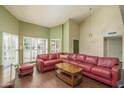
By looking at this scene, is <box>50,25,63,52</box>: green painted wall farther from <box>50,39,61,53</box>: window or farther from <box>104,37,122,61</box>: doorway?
<box>104,37,122,61</box>: doorway

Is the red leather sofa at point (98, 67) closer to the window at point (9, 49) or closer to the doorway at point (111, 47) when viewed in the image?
the window at point (9, 49)

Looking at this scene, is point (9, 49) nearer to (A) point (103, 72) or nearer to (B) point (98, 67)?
(B) point (98, 67)

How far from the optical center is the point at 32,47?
6363 millimetres

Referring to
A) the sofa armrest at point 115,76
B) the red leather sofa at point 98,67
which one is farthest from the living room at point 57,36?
the sofa armrest at point 115,76

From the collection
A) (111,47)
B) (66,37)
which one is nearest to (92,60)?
(66,37)

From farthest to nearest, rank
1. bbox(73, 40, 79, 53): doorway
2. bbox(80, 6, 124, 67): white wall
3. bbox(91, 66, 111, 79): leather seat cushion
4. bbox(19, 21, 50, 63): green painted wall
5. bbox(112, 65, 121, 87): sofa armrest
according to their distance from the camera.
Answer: bbox(73, 40, 79, 53): doorway → bbox(19, 21, 50, 63): green painted wall → bbox(80, 6, 124, 67): white wall → bbox(91, 66, 111, 79): leather seat cushion → bbox(112, 65, 121, 87): sofa armrest

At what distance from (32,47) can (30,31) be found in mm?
1144

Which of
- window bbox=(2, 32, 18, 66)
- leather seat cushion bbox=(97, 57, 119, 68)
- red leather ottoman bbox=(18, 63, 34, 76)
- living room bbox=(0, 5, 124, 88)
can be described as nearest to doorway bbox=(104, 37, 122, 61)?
living room bbox=(0, 5, 124, 88)

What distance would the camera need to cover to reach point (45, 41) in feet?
23.5

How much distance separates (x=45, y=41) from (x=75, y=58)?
326cm

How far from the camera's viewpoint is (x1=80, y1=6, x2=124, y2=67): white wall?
204 inches

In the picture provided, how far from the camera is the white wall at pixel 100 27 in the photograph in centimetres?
519
